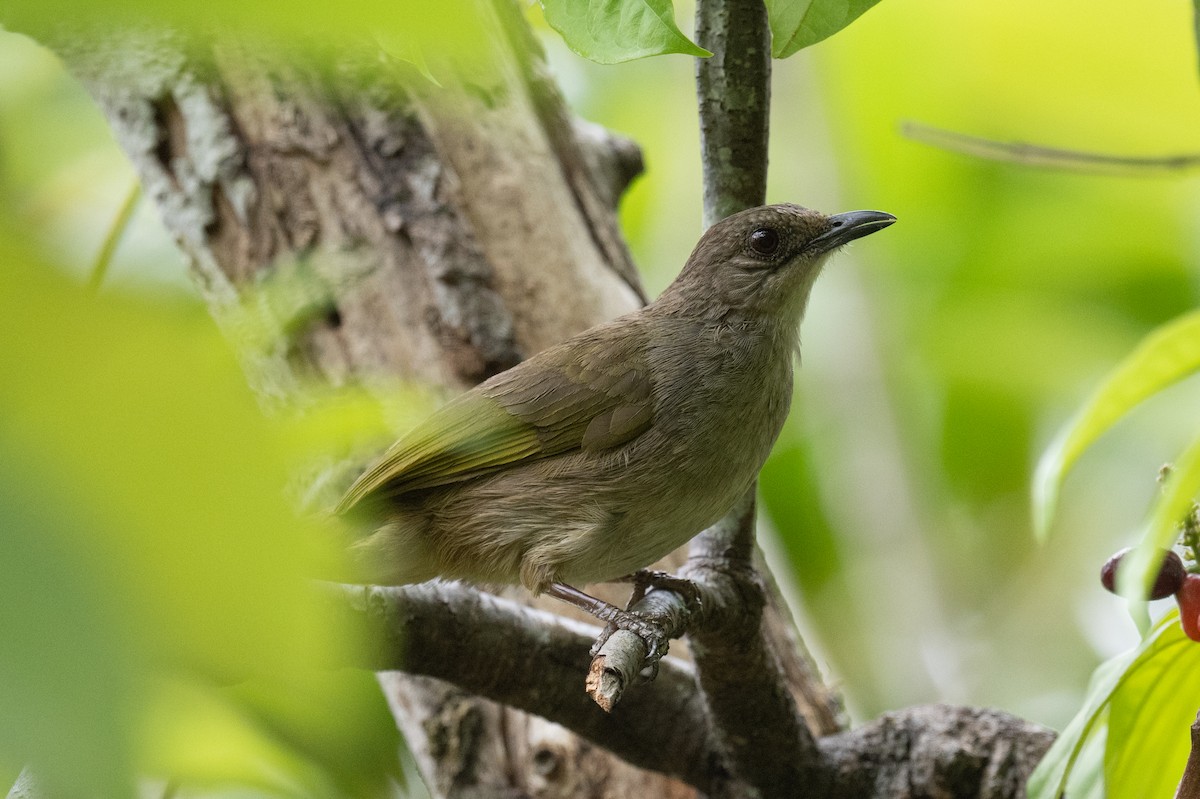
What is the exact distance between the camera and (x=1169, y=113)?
6.36 m

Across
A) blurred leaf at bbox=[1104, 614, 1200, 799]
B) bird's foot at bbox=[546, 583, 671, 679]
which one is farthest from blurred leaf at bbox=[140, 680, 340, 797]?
blurred leaf at bbox=[1104, 614, 1200, 799]

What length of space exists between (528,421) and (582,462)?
0.21 m

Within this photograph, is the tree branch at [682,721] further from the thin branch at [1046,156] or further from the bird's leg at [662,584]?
the thin branch at [1046,156]

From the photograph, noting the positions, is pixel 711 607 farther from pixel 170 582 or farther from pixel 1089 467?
pixel 1089 467

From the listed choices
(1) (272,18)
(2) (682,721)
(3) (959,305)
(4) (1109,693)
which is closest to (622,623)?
(2) (682,721)

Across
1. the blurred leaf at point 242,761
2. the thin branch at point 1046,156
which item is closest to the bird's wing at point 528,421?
the blurred leaf at point 242,761

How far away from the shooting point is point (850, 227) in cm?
372

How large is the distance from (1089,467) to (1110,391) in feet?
16.2

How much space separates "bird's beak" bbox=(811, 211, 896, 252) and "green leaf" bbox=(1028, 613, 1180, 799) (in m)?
1.57

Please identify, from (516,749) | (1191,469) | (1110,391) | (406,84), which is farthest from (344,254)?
(1191,469)

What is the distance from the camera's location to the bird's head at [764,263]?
3.77 m

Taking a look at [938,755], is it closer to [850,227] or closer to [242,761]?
[850,227]

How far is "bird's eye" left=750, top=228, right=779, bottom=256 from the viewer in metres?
3.80

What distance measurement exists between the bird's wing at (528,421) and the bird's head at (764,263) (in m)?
0.44
